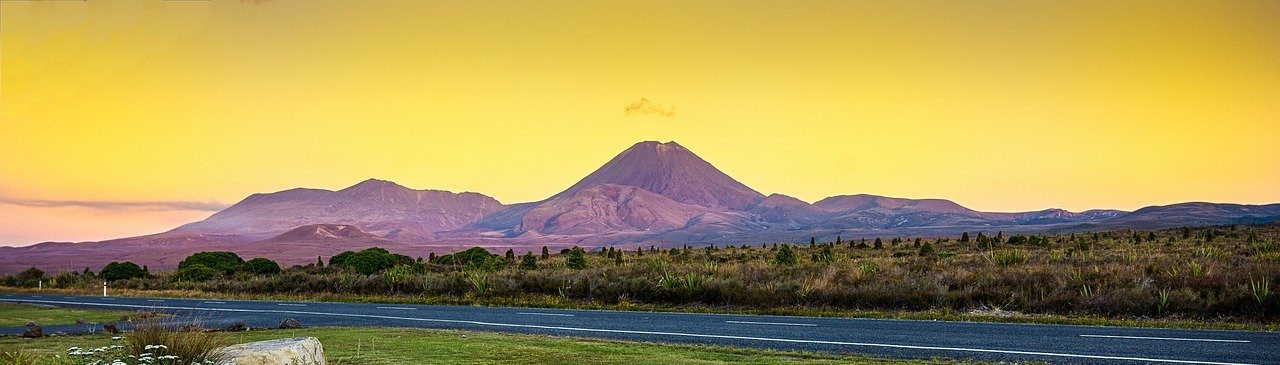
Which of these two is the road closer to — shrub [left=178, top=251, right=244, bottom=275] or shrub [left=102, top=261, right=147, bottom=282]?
shrub [left=178, top=251, right=244, bottom=275]

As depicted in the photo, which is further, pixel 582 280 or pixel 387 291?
pixel 387 291

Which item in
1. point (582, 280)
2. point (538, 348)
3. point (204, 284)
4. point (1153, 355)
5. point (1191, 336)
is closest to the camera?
point (1153, 355)

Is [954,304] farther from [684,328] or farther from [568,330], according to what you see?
[568,330]

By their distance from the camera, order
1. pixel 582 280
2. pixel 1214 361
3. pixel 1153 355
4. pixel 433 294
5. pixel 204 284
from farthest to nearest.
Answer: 1. pixel 204 284
2. pixel 433 294
3. pixel 582 280
4. pixel 1153 355
5. pixel 1214 361

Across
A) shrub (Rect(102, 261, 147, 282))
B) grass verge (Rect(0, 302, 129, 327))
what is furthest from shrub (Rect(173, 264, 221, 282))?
grass verge (Rect(0, 302, 129, 327))

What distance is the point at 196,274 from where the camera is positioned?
51062 mm

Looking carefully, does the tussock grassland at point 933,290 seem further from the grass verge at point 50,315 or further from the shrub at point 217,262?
the shrub at point 217,262

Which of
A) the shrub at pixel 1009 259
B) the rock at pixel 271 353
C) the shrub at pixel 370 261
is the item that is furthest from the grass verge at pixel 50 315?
the shrub at pixel 1009 259

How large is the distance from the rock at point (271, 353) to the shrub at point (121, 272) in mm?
52700

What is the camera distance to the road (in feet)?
44.8

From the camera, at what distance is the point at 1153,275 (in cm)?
A: 2314

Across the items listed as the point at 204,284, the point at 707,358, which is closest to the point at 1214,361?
the point at 707,358

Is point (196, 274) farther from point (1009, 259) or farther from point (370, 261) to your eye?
point (1009, 259)

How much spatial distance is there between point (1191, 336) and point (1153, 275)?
7976 mm
